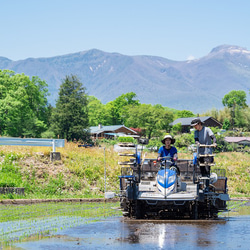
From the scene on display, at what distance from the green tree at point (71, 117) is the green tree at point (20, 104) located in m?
4.49

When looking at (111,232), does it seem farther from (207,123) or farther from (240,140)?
(207,123)

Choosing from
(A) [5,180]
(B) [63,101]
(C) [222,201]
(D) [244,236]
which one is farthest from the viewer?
(B) [63,101]

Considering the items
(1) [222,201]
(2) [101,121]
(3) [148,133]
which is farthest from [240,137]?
(1) [222,201]

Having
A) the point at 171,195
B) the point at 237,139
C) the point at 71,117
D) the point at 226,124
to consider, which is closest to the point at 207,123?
the point at 226,124

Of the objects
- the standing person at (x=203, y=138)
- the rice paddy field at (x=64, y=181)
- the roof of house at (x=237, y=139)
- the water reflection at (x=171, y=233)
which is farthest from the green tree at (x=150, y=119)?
the water reflection at (x=171, y=233)

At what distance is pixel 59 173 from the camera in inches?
957

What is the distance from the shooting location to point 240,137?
148 metres

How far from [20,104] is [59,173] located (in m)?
72.4

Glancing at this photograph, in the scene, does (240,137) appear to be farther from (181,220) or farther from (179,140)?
(181,220)

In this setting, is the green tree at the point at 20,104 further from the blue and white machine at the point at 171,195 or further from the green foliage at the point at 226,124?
the blue and white machine at the point at 171,195

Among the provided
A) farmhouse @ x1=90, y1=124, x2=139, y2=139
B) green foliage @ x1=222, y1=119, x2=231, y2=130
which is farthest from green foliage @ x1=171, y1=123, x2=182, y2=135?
green foliage @ x1=222, y1=119, x2=231, y2=130

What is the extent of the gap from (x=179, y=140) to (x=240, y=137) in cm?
3634

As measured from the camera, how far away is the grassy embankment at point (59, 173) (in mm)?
22938

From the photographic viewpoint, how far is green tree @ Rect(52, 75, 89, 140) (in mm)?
97750
